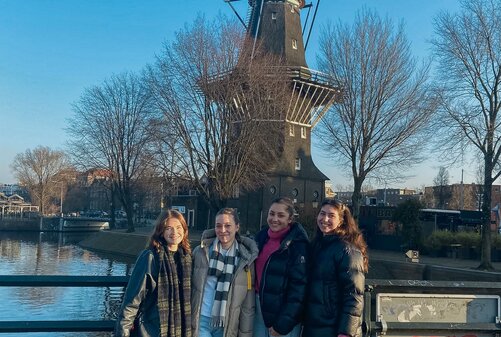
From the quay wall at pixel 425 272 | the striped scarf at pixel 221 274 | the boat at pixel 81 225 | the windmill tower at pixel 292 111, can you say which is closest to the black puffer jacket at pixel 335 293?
the striped scarf at pixel 221 274

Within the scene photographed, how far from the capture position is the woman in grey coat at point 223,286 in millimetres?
3543

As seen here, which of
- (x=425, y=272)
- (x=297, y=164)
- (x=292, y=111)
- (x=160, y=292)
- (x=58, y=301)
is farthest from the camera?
(x=297, y=164)

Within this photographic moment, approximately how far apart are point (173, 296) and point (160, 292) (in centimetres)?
10

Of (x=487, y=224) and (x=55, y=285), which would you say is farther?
(x=487, y=224)

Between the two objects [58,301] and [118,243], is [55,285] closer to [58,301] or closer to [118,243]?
Answer: [58,301]

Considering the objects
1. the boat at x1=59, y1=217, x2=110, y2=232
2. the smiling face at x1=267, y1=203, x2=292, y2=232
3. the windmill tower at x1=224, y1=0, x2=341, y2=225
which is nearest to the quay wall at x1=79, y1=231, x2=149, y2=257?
the windmill tower at x1=224, y1=0, x2=341, y2=225

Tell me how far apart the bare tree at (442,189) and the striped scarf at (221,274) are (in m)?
57.3

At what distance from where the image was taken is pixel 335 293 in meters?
3.42

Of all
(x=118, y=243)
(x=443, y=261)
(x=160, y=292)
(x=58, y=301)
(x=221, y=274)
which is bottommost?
(x=118, y=243)

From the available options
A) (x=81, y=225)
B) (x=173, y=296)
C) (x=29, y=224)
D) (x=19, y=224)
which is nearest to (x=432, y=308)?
(x=173, y=296)

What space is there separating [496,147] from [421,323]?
16.9m

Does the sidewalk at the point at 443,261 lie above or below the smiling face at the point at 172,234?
below

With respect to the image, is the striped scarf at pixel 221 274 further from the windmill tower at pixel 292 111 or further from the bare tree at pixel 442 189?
the bare tree at pixel 442 189

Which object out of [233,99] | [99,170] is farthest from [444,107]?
[99,170]
